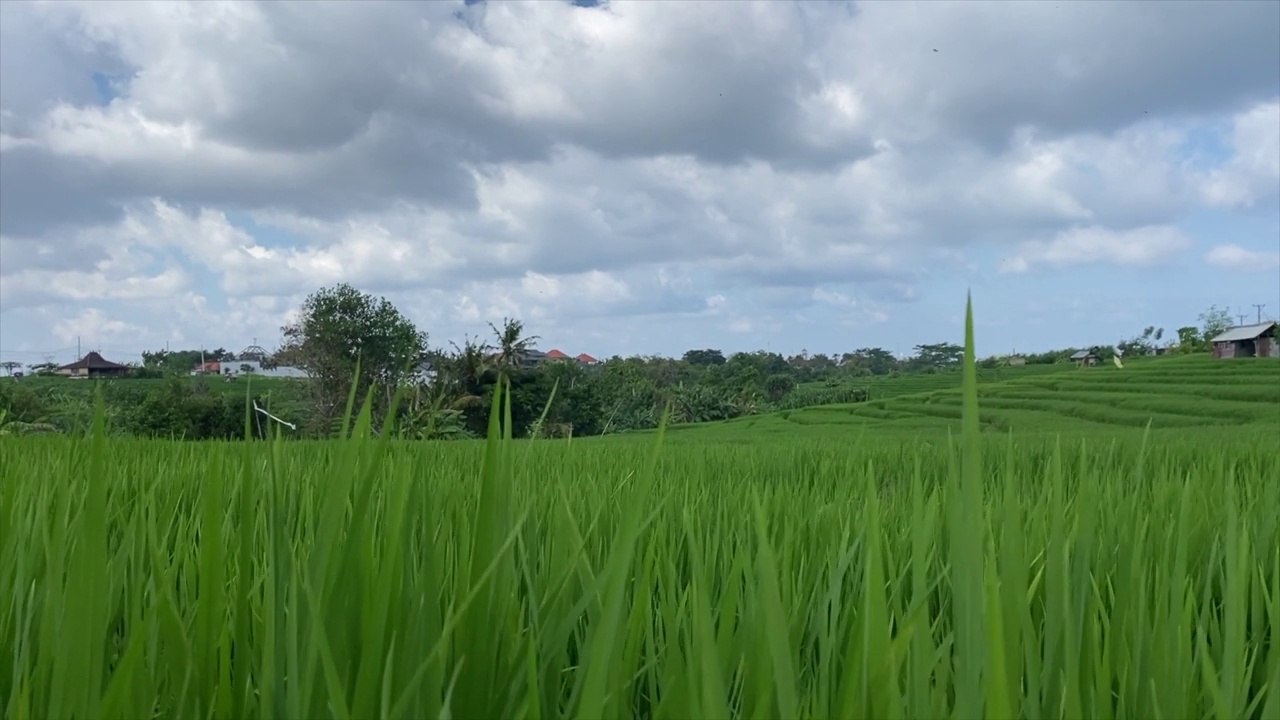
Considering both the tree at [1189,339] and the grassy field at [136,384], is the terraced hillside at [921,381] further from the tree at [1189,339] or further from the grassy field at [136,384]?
the grassy field at [136,384]

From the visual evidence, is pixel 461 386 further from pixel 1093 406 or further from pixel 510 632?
pixel 510 632

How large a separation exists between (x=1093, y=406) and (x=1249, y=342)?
2836 cm

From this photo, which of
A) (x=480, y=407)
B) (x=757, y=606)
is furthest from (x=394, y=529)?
(x=480, y=407)

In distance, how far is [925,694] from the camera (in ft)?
1.24

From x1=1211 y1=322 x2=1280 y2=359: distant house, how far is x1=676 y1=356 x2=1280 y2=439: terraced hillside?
45.5 ft

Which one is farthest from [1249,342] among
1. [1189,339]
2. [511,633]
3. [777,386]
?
[511,633]

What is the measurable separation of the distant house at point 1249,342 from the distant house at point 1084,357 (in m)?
5.79

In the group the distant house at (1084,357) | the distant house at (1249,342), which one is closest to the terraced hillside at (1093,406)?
the distant house at (1249,342)

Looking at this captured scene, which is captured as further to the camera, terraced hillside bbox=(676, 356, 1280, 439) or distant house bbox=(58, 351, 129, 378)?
distant house bbox=(58, 351, 129, 378)

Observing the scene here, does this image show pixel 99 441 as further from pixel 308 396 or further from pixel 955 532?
pixel 308 396

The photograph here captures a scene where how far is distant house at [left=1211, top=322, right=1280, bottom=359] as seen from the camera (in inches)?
1425

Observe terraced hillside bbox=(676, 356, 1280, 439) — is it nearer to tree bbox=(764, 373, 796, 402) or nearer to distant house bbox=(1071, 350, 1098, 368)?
tree bbox=(764, 373, 796, 402)

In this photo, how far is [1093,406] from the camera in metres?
17.8

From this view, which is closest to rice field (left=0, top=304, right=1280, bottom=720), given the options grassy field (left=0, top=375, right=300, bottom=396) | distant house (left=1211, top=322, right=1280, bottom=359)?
grassy field (left=0, top=375, right=300, bottom=396)
